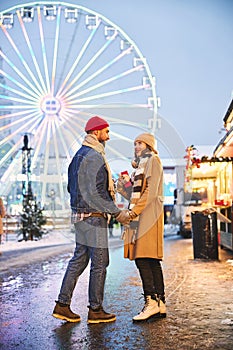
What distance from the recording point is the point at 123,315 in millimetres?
4688

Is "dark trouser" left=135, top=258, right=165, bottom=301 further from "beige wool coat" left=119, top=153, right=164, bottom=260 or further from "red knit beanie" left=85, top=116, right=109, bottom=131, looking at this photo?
"red knit beanie" left=85, top=116, right=109, bottom=131

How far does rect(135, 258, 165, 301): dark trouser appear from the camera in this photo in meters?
4.66

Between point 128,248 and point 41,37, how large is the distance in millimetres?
16488

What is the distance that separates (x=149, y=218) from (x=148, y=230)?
0.10 m

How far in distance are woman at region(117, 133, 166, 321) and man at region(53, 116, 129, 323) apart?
0.15 meters

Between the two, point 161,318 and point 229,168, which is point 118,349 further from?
point 229,168

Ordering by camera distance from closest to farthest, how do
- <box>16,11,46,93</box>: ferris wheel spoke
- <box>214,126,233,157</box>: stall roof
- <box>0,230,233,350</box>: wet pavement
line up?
<box>0,230,233,350</box>: wet pavement → <box>214,126,233,157</box>: stall roof → <box>16,11,46,93</box>: ferris wheel spoke

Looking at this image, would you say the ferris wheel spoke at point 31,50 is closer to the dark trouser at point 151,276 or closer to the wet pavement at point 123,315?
the wet pavement at point 123,315

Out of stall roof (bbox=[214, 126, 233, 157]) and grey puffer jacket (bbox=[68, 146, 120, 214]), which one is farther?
stall roof (bbox=[214, 126, 233, 157])

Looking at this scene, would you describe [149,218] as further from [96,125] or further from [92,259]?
[96,125]

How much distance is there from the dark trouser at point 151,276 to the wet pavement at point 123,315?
0.23 meters

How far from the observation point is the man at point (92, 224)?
14.7 feet

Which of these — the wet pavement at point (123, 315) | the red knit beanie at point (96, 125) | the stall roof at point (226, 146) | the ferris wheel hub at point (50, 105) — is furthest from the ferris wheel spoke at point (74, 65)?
the red knit beanie at point (96, 125)

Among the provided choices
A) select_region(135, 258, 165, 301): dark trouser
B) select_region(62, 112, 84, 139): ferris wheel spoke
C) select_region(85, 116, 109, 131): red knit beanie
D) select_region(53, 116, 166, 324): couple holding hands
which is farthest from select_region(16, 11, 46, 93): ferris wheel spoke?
select_region(135, 258, 165, 301): dark trouser
